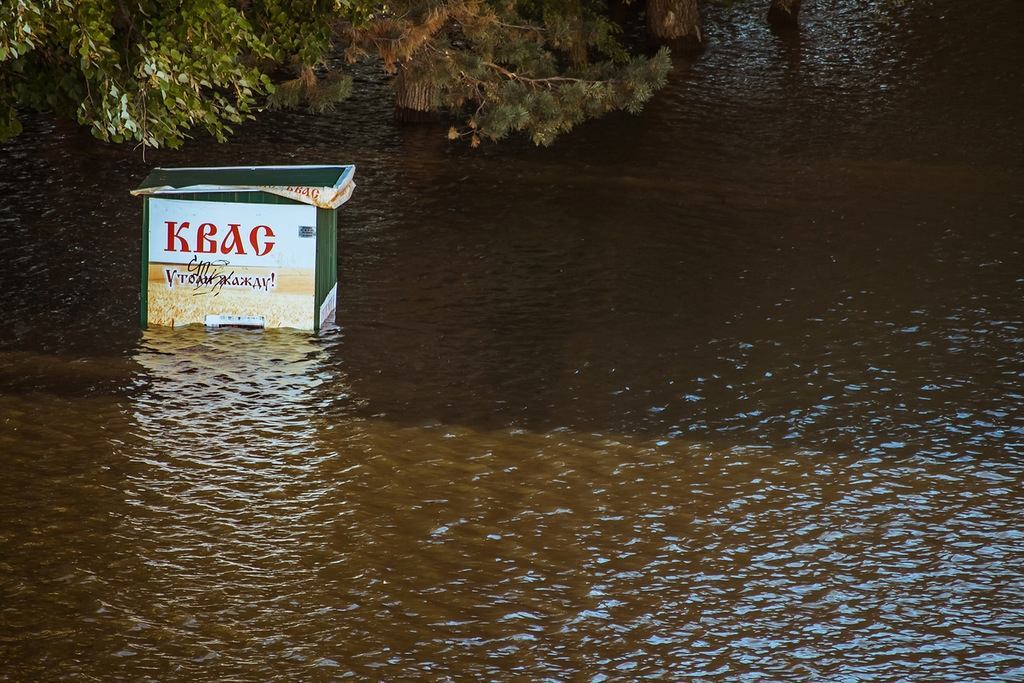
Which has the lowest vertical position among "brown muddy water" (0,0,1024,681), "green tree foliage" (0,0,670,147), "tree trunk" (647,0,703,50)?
"brown muddy water" (0,0,1024,681)

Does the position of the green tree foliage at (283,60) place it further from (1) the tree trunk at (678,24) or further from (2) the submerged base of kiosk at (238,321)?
(1) the tree trunk at (678,24)

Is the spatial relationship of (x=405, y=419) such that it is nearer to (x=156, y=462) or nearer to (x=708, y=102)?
(x=156, y=462)

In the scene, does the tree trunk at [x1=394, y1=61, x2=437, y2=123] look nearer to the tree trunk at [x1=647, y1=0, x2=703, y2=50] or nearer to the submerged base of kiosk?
the tree trunk at [x1=647, y1=0, x2=703, y2=50]

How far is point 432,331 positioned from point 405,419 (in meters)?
1.39

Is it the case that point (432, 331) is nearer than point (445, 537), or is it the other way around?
point (445, 537)

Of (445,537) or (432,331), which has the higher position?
(432,331)

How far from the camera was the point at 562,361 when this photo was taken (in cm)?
809

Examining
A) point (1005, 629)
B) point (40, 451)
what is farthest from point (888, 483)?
point (40, 451)

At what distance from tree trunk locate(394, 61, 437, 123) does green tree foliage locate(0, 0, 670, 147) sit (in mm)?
18

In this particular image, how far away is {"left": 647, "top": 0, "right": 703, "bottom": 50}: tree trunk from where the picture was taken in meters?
17.6

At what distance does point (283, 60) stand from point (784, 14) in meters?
10.8

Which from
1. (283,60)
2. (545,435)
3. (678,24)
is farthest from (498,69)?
(545,435)

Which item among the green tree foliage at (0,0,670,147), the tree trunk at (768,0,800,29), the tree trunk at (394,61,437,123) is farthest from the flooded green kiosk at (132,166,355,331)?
the tree trunk at (768,0,800,29)

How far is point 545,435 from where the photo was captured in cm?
707
